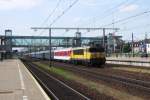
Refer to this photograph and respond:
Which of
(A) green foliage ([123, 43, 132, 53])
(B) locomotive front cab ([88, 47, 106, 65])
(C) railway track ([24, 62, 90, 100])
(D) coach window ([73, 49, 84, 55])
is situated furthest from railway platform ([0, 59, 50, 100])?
(A) green foliage ([123, 43, 132, 53])

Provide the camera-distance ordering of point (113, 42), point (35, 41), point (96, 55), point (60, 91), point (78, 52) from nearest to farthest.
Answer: point (60, 91), point (96, 55), point (78, 52), point (113, 42), point (35, 41)

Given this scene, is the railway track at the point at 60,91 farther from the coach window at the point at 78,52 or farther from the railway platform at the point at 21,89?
the coach window at the point at 78,52

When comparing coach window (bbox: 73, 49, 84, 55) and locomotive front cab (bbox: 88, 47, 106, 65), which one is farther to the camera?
coach window (bbox: 73, 49, 84, 55)

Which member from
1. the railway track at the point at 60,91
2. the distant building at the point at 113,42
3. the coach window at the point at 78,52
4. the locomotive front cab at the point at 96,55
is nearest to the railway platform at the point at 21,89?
the railway track at the point at 60,91

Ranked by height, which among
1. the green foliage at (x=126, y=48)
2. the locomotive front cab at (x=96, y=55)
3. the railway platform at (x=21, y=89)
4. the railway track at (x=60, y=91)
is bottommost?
the railway track at (x=60, y=91)

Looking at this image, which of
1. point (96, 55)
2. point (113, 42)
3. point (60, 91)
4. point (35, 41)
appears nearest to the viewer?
point (60, 91)

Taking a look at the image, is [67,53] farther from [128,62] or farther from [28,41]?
[28,41]

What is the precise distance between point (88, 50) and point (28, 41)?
111 m

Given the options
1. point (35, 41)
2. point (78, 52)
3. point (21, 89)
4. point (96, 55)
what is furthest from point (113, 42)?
point (21, 89)

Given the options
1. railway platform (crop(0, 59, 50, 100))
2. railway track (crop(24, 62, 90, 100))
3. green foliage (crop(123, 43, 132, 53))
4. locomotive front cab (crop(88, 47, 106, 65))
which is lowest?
railway track (crop(24, 62, 90, 100))

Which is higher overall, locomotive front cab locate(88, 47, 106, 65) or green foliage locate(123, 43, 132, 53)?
green foliage locate(123, 43, 132, 53)

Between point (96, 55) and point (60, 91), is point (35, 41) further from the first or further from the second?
point (60, 91)

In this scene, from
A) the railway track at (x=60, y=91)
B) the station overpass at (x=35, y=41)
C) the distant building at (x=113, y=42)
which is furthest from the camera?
the station overpass at (x=35, y=41)

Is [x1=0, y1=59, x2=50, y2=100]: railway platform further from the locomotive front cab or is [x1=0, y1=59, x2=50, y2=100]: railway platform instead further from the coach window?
the coach window
